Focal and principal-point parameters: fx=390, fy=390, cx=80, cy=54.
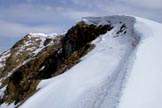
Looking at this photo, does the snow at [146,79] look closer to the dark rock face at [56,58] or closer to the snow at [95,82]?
the snow at [95,82]

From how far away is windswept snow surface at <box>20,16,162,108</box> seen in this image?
19.3 metres

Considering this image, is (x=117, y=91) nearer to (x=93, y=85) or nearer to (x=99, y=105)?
(x=99, y=105)

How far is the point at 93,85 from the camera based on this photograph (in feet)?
78.8

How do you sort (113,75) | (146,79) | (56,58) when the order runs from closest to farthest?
(146,79) → (113,75) → (56,58)

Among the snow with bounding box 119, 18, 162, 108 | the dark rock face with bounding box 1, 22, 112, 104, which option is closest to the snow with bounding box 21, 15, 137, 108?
the snow with bounding box 119, 18, 162, 108

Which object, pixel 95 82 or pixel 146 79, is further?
pixel 95 82

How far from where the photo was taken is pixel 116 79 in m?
22.4

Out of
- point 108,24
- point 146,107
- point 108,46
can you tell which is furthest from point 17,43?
point 146,107

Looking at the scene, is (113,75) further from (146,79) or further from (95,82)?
(146,79)

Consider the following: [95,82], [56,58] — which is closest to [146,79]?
[95,82]

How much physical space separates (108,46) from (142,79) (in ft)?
42.9

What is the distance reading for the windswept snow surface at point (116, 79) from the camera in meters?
19.3

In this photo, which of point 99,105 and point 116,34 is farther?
point 116,34

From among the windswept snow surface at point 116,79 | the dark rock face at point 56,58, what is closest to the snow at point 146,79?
the windswept snow surface at point 116,79
